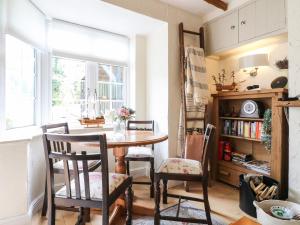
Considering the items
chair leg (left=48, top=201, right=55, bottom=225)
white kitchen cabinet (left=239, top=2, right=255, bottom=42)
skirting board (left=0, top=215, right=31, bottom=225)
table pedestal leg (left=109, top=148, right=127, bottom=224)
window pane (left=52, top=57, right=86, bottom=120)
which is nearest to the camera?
chair leg (left=48, top=201, right=55, bottom=225)

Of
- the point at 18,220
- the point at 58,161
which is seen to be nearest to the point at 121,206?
the point at 58,161

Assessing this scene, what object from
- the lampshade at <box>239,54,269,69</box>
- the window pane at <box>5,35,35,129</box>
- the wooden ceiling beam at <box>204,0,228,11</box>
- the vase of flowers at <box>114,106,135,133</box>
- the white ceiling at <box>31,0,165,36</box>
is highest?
the wooden ceiling beam at <box>204,0,228,11</box>

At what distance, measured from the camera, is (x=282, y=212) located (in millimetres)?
1621

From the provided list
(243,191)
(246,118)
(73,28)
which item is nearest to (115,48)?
(73,28)

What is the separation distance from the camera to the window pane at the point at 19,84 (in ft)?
6.76

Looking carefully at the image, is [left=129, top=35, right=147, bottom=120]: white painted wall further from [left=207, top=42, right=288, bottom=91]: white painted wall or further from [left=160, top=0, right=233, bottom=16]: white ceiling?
[left=207, top=42, right=288, bottom=91]: white painted wall

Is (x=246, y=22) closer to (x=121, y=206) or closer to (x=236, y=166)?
(x=236, y=166)

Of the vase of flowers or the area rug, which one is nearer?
the area rug

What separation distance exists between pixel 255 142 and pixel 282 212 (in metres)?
1.19

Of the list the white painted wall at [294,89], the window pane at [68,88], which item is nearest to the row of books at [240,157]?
the white painted wall at [294,89]

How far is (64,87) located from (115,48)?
967mm

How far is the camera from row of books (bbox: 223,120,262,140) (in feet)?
8.02

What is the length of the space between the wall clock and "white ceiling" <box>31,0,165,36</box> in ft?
5.13

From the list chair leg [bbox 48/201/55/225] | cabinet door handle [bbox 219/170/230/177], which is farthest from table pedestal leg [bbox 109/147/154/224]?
cabinet door handle [bbox 219/170/230/177]
